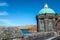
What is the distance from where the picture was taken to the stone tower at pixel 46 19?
28108 millimetres

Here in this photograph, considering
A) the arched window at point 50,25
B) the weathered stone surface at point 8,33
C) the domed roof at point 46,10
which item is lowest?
the weathered stone surface at point 8,33

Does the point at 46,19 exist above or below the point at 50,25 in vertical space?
above

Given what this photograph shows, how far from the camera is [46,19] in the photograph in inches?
1128

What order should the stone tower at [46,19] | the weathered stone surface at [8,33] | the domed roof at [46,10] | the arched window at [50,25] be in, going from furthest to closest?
1. the arched window at [50,25]
2. the domed roof at [46,10]
3. the stone tower at [46,19]
4. the weathered stone surface at [8,33]

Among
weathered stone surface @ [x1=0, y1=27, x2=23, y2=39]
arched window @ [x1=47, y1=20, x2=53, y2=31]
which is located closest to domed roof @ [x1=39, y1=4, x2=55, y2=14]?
arched window @ [x1=47, y1=20, x2=53, y2=31]

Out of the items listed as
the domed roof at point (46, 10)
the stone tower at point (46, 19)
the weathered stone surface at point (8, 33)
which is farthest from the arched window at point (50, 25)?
the weathered stone surface at point (8, 33)

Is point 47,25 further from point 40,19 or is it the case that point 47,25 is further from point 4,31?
point 4,31

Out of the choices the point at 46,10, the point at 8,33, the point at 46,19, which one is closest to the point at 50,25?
the point at 46,19

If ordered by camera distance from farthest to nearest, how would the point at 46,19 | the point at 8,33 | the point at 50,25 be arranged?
1. the point at 50,25
2. the point at 46,19
3. the point at 8,33

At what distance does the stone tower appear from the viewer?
28.1 m

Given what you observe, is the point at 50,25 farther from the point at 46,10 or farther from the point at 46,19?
the point at 46,10

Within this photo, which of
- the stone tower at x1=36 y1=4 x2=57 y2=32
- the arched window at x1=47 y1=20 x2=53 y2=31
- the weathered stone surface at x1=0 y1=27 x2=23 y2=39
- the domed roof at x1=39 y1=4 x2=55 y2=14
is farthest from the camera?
the arched window at x1=47 y1=20 x2=53 y2=31

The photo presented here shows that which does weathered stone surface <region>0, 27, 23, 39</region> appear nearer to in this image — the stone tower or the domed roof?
the stone tower

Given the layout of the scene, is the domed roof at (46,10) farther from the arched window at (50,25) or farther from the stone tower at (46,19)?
the arched window at (50,25)
